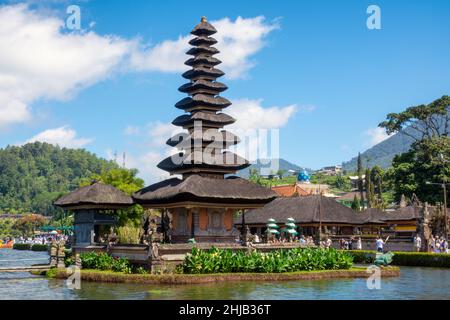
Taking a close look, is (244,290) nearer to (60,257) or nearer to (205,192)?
(205,192)

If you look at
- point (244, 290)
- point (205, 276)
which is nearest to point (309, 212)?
point (205, 276)

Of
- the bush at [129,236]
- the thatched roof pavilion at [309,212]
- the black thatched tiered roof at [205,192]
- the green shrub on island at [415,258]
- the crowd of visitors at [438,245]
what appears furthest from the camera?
the thatched roof pavilion at [309,212]

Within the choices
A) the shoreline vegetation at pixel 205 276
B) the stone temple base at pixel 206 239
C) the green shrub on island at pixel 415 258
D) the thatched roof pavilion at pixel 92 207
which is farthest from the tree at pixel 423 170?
the thatched roof pavilion at pixel 92 207

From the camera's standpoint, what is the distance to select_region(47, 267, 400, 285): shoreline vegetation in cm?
2844

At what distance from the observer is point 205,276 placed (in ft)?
94.5

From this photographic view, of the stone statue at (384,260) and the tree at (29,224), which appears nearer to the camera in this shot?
the stone statue at (384,260)

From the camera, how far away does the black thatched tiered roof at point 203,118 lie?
37969mm

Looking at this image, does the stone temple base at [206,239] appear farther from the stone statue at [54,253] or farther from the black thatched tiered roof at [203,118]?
the stone statue at [54,253]

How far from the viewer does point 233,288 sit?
87.6 feet

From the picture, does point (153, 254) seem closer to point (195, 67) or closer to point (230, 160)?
point (230, 160)

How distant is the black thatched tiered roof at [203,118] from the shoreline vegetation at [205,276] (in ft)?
30.0

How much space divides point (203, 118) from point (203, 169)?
3.41 metres

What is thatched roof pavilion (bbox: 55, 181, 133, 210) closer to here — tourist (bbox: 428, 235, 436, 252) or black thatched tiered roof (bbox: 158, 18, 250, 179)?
black thatched tiered roof (bbox: 158, 18, 250, 179)
